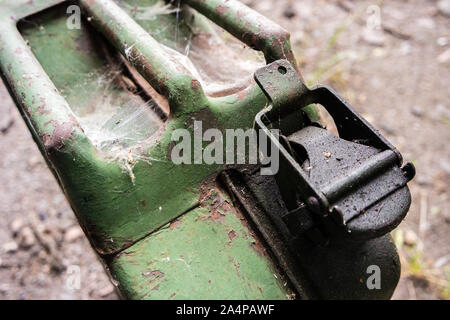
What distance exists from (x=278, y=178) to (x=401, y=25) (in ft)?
7.66

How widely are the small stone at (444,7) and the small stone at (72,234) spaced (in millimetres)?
2638

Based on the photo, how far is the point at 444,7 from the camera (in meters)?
2.95

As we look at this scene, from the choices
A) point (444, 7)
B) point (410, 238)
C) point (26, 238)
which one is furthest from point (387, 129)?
point (26, 238)

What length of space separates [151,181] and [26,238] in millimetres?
1220

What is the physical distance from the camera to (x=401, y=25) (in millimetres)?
2912

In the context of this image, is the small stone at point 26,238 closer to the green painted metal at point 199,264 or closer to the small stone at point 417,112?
the green painted metal at point 199,264

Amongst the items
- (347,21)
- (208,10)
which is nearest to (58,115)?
(208,10)

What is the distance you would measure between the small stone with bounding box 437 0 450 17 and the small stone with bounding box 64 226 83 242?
264 centimetres

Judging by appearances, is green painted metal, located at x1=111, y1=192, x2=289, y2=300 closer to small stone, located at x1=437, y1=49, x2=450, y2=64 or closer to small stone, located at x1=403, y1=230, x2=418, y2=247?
small stone, located at x1=403, y1=230, x2=418, y2=247

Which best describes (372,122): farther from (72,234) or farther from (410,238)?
(72,234)

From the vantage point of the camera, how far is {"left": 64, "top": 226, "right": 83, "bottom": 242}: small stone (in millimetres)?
2039

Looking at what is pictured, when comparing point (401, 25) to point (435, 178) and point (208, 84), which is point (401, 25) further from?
point (208, 84)

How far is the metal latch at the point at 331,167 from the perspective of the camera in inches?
36.4

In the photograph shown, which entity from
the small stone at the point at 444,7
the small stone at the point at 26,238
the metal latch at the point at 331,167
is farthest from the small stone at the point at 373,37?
the small stone at the point at 26,238
